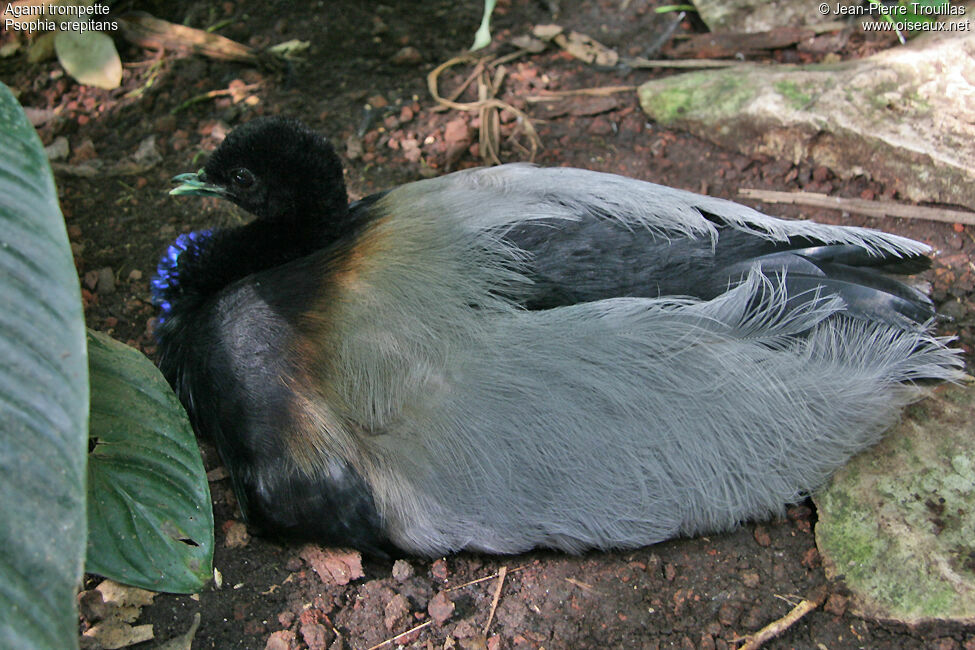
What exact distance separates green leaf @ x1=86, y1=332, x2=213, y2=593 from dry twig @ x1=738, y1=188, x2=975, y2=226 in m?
2.40

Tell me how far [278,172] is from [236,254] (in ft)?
1.01

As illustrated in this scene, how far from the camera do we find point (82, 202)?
3279mm

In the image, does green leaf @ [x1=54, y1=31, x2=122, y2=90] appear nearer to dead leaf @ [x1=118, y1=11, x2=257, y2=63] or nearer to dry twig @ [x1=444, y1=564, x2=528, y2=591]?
dead leaf @ [x1=118, y1=11, x2=257, y2=63]

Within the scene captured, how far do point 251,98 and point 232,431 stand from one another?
1955 mm

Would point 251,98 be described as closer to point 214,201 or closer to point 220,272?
point 214,201

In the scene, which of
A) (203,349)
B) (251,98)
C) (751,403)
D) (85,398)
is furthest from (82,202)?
(751,403)

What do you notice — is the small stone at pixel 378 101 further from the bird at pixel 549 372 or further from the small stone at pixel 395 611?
the small stone at pixel 395 611

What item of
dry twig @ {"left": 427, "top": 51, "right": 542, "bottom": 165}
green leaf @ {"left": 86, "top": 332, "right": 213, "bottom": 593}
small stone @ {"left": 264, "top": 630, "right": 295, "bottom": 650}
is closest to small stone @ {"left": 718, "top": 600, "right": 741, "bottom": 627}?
small stone @ {"left": 264, "top": 630, "right": 295, "bottom": 650}

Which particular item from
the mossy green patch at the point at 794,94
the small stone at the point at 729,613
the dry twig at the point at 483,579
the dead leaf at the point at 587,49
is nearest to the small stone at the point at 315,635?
the dry twig at the point at 483,579

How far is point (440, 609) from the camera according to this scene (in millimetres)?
2197

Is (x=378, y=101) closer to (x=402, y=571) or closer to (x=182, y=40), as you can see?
(x=182, y=40)

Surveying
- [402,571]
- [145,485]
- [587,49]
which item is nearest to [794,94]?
[587,49]

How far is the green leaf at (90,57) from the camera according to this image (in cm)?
356

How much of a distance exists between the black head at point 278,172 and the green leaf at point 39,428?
1.08 meters
